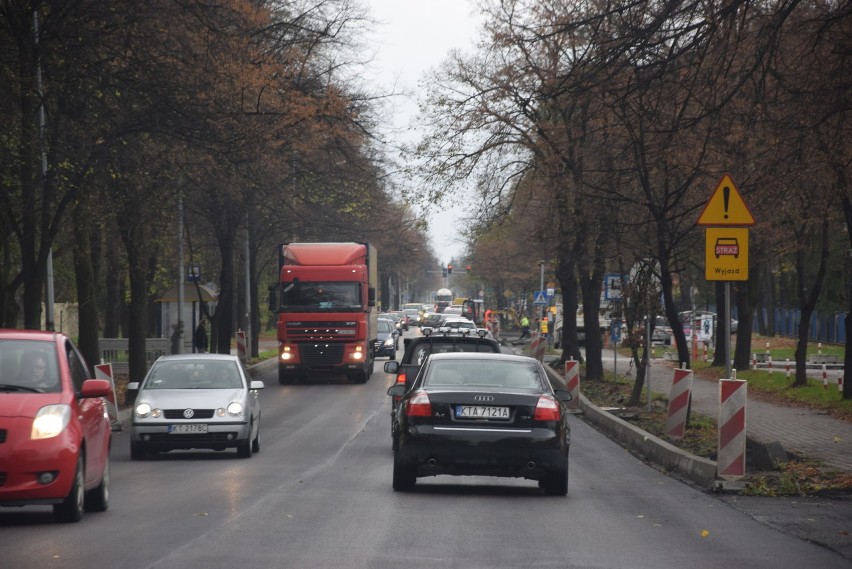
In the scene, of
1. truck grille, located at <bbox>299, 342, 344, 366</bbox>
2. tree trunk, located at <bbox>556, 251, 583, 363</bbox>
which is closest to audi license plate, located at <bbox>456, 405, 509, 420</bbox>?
truck grille, located at <bbox>299, 342, 344, 366</bbox>

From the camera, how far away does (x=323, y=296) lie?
38750 mm

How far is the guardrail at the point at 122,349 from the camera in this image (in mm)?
40469

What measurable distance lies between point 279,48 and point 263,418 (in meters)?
9.51

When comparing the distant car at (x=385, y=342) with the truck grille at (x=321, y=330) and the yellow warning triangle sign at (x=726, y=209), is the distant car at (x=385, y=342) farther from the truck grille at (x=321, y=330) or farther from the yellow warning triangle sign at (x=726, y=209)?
the yellow warning triangle sign at (x=726, y=209)

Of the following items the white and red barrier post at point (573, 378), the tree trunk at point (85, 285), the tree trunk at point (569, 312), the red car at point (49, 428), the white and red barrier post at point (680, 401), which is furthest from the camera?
the tree trunk at point (569, 312)

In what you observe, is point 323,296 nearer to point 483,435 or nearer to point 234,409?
point 234,409

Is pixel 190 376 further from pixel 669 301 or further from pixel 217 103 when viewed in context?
pixel 669 301

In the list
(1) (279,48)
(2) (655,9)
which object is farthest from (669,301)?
(1) (279,48)

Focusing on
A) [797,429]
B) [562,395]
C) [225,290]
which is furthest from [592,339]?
[562,395]

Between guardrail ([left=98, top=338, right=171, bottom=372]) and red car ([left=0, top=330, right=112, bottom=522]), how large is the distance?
28931mm

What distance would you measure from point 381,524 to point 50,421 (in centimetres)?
272

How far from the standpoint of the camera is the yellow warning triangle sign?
15.0 metres

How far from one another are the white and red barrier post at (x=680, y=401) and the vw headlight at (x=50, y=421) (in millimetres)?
10941

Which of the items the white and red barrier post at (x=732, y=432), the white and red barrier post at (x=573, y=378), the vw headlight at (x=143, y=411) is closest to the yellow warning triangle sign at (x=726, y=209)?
the white and red barrier post at (x=732, y=432)
